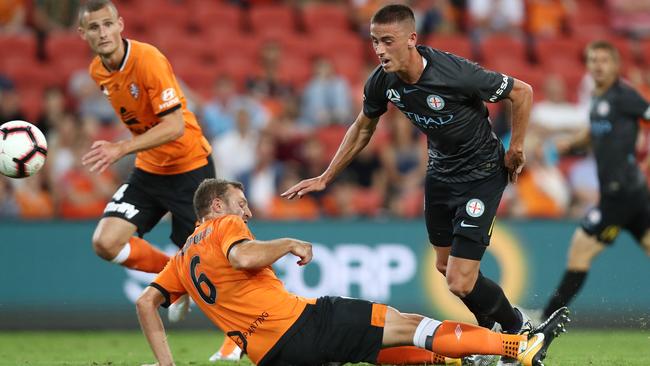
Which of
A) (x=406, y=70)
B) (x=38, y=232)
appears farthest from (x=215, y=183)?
(x=38, y=232)

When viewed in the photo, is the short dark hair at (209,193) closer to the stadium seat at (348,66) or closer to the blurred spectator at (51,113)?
the blurred spectator at (51,113)

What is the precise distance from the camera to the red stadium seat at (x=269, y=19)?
15.8 meters

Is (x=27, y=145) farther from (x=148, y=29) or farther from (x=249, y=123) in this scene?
(x=148, y=29)

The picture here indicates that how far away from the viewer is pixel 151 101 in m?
7.59

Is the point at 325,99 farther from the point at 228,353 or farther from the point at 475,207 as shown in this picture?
the point at 475,207

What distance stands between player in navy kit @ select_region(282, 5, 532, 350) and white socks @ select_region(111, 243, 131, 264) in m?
1.74

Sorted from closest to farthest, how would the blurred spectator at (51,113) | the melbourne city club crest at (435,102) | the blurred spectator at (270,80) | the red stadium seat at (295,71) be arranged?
the melbourne city club crest at (435,102) < the blurred spectator at (51,113) < the blurred spectator at (270,80) < the red stadium seat at (295,71)

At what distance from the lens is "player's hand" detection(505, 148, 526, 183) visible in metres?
6.73

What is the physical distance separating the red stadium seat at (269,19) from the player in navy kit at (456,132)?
8.87m

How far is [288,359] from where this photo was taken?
239 inches

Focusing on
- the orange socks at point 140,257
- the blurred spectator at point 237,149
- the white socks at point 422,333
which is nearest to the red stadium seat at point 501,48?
the blurred spectator at point 237,149

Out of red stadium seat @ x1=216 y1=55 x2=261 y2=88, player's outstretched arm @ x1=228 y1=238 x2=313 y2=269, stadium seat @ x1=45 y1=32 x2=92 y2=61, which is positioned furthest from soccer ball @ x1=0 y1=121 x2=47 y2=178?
stadium seat @ x1=45 y1=32 x2=92 y2=61

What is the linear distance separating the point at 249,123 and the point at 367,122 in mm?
6007

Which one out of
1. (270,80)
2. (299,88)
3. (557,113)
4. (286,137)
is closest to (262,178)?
(286,137)
